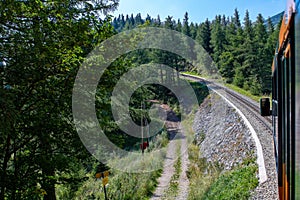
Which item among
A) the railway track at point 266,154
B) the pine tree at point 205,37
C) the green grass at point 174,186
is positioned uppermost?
the pine tree at point 205,37

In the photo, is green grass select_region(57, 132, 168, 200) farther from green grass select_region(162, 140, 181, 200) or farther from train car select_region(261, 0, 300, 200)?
train car select_region(261, 0, 300, 200)

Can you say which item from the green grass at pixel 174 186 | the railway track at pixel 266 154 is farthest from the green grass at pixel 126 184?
the railway track at pixel 266 154

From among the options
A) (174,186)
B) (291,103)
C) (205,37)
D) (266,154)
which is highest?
(205,37)

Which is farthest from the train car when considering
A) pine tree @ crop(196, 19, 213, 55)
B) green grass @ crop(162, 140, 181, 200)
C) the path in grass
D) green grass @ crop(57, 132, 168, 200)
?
pine tree @ crop(196, 19, 213, 55)

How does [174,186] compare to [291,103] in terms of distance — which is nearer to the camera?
[291,103]

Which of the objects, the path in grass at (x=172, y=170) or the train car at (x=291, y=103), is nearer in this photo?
the train car at (x=291, y=103)

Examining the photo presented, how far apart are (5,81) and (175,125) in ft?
86.5

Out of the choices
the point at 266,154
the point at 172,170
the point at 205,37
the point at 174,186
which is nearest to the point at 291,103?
the point at 266,154

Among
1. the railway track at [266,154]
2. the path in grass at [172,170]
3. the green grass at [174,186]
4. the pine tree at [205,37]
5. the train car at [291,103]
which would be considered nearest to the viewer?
the train car at [291,103]

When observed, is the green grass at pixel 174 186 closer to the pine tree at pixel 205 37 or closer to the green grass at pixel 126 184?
the green grass at pixel 126 184

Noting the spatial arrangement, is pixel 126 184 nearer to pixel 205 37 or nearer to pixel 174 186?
pixel 174 186

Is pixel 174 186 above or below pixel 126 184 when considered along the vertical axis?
below

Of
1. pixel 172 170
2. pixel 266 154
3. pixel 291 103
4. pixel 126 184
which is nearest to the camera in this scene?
pixel 291 103

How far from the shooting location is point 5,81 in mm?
4738
